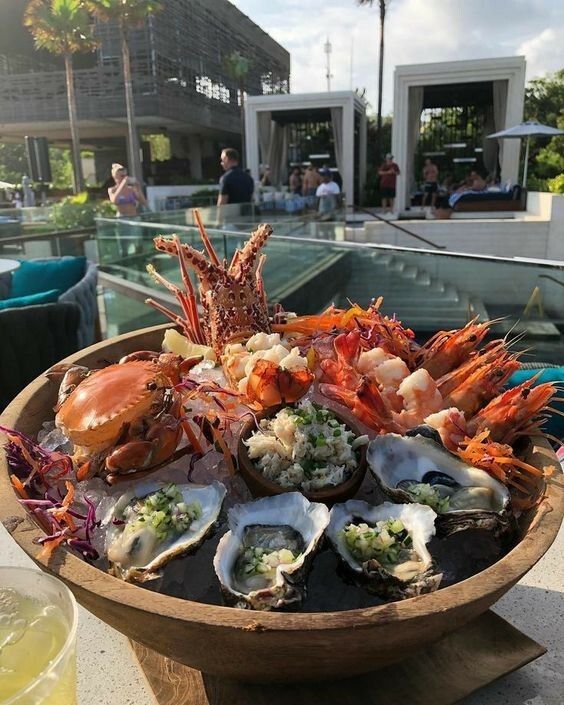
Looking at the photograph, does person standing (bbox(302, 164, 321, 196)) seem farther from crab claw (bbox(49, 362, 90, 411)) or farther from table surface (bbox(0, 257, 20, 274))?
crab claw (bbox(49, 362, 90, 411))

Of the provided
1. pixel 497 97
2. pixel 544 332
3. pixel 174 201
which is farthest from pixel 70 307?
pixel 497 97

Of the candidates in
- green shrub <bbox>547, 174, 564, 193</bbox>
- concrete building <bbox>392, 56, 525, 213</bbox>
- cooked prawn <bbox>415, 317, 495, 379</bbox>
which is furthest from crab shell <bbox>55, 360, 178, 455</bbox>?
concrete building <bbox>392, 56, 525, 213</bbox>

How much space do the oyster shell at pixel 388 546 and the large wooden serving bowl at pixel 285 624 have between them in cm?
5

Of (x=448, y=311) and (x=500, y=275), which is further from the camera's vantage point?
(x=448, y=311)

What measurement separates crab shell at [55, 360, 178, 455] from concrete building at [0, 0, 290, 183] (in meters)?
25.1

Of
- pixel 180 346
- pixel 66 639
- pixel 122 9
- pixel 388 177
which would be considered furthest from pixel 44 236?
pixel 122 9

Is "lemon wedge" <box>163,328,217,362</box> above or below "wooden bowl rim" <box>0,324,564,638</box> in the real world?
above

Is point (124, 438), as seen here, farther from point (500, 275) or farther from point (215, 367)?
point (500, 275)

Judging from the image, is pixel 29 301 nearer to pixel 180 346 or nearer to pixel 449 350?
pixel 180 346

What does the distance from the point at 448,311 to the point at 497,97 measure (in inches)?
503

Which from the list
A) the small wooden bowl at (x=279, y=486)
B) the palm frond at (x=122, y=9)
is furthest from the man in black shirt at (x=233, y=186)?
the palm frond at (x=122, y=9)

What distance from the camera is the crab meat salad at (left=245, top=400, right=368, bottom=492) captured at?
2.93 feet

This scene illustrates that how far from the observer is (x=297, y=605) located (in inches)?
27.8

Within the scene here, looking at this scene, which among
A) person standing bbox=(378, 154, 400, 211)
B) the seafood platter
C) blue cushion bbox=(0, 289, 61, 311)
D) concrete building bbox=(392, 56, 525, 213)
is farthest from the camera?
person standing bbox=(378, 154, 400, 211)
